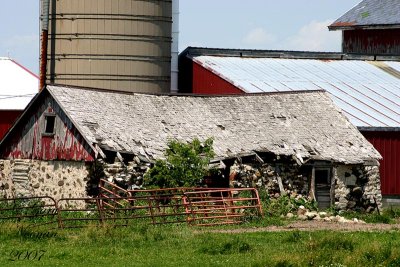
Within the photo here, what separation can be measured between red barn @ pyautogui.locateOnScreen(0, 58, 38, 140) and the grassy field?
74.6ft

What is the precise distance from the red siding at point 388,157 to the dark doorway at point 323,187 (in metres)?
4.66

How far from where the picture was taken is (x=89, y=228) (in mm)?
26953

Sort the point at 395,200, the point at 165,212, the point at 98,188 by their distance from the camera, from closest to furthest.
Result: the point at 165,212 → the point at 98,188 → the point at 395,200

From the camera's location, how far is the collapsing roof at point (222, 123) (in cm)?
3581

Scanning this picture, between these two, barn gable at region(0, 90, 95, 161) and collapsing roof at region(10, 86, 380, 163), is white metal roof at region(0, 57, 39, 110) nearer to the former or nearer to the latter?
collapsing roof at region(10, 86, 380, 163)

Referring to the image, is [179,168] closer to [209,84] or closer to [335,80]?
[209,84]

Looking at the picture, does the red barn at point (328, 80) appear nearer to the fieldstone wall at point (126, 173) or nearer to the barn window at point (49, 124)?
the barn window at point (49, 124)

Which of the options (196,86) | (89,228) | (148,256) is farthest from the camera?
(196,86)

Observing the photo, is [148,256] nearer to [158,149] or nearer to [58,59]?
[158,149]

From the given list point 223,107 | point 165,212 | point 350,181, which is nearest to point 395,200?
point 350,181

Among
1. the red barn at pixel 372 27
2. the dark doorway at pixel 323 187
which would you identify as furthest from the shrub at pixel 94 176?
the red barn at pixel 372 27

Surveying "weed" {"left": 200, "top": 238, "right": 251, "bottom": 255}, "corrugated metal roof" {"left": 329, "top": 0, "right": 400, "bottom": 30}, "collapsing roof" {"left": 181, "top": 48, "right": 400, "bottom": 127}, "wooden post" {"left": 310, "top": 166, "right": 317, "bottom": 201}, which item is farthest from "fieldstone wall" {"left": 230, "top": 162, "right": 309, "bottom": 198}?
"corrugated metal roof" {"left": 329, "top": 0, "right": 400, "bottom": 30}

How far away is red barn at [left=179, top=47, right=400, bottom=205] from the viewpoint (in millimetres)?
43156

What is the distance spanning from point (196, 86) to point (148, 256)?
24.5m
